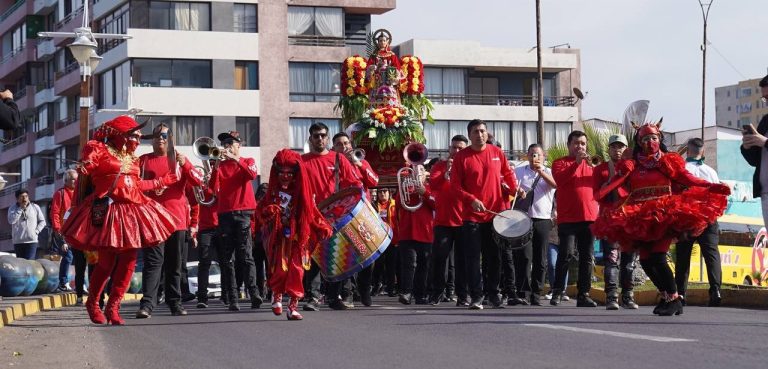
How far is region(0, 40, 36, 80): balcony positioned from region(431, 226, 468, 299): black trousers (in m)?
68.1

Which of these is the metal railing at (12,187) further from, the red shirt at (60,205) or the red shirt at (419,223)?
the red shirt at (419,223)

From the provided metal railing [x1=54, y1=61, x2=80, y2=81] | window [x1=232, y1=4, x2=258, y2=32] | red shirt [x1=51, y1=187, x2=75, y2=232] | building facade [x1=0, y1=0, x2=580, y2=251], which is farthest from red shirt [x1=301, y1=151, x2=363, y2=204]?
metal railing [x1=54, y1=61, x2=80, y2=81]

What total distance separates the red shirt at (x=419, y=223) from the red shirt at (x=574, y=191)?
8.05 feet

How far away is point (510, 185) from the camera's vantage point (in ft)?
53.5

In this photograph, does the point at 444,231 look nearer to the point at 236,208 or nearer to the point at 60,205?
the point at 236,208

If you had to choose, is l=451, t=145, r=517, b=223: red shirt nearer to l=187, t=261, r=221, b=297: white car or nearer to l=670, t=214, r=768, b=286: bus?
l=670, t=214, r=768, b=286: bus

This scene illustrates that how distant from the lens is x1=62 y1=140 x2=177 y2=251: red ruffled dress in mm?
13234

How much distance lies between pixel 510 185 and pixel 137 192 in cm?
480

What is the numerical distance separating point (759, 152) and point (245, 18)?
50765 millimetres

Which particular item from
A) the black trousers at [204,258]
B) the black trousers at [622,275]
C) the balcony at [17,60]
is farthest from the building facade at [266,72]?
the black trousers at [622,275]

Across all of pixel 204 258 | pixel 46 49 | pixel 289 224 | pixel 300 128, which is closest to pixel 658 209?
pixel 289 224

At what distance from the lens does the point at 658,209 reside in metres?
13.3

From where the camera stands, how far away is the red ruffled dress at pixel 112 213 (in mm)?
13234

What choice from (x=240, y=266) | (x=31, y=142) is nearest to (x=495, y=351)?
(x=240, y=266)
